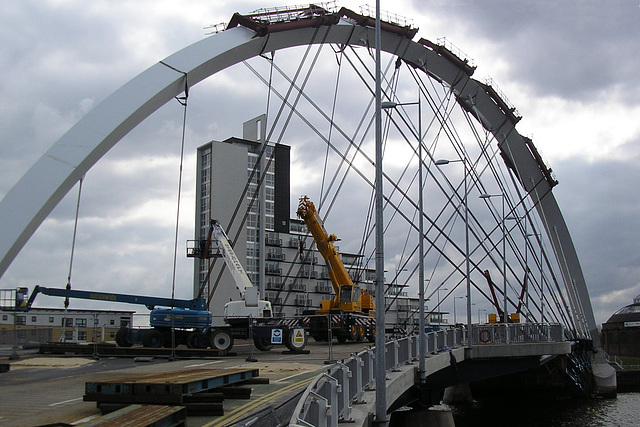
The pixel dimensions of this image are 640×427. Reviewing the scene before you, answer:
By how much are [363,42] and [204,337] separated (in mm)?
21826

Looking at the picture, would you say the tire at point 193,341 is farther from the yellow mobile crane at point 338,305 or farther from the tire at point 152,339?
the yellow mobile crane at point 338,305

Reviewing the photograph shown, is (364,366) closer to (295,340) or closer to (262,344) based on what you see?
(295,340)

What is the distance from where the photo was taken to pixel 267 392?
16234 mm

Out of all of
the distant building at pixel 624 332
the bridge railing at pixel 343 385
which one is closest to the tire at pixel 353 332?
the bridge railing at pixel 343 385

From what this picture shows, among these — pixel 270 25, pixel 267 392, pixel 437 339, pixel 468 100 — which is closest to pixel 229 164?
pixel 468 100

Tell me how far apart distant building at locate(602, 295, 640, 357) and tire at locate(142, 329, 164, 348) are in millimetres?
90406

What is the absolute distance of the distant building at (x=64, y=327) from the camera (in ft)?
99.2

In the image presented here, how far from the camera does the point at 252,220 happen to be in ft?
330

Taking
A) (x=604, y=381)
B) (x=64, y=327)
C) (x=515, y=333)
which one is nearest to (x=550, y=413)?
(x=604, y=381)

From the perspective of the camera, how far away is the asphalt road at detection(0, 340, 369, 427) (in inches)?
502

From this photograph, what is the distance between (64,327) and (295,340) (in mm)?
10621

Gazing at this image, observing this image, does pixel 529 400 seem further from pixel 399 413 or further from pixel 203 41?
pixel 203 41

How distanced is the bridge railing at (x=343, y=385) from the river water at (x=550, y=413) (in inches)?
818

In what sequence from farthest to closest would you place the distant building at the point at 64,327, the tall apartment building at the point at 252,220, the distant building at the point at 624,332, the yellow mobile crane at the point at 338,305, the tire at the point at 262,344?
the distant building at the point at 624,332
the tall apartment building at the point at 252,220
the yellow mobile crane at the point at 338,305
the tire at the point at 262,344
the distant building at the point at 64,327
